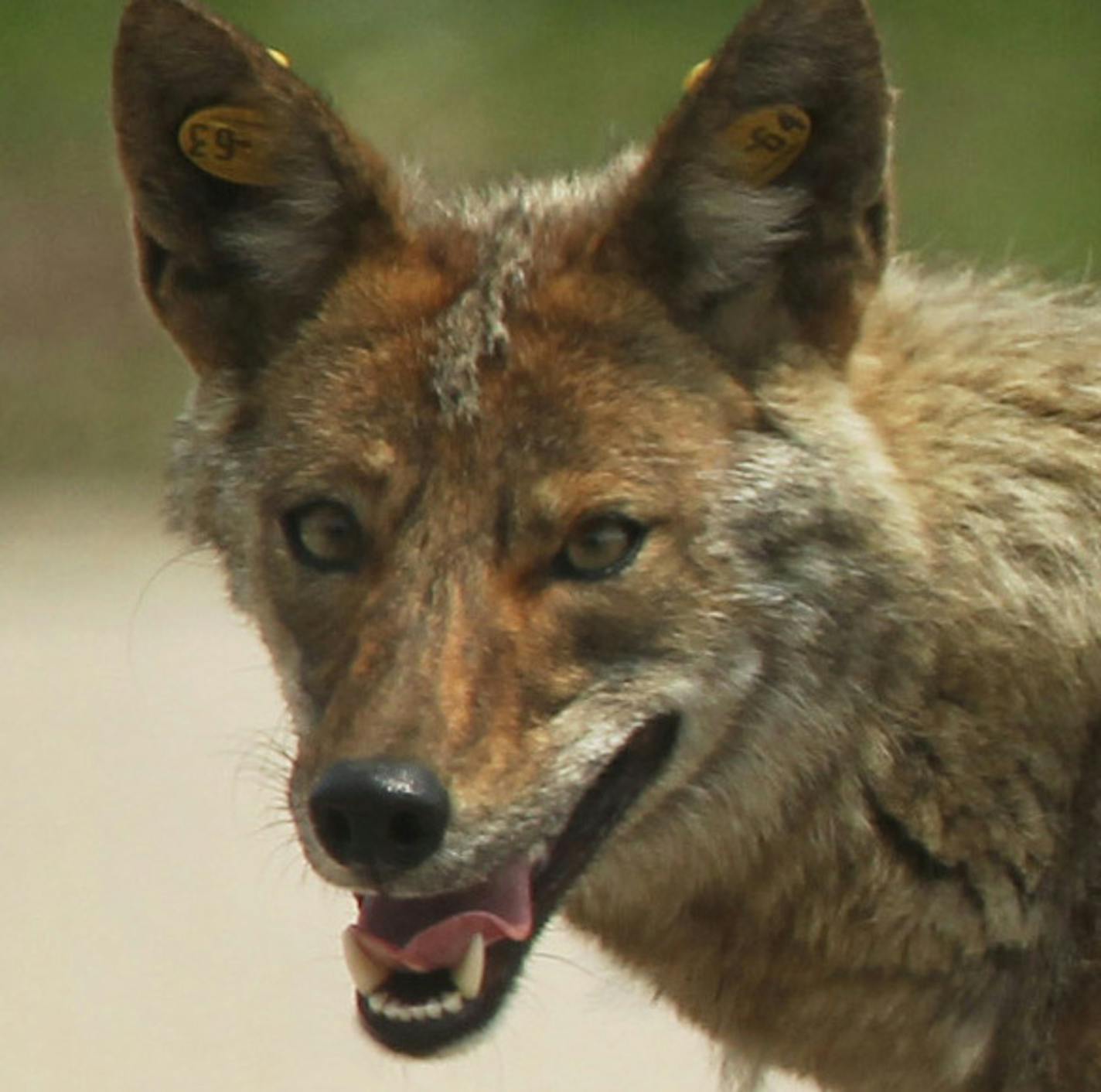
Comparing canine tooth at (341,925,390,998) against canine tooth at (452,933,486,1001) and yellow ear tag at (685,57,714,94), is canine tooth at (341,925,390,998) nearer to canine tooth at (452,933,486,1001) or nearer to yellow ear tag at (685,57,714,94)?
canine tooth at (452,933,486,1001)

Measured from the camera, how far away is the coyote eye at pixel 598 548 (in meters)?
4.36

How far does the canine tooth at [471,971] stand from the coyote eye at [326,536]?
0.59m

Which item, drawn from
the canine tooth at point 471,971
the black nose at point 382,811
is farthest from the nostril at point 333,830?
the canine tooth at point 471,971

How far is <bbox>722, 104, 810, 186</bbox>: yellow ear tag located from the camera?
4441 mm

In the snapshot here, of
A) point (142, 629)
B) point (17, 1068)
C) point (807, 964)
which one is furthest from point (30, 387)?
point (807, 964)

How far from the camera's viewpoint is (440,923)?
4352mm

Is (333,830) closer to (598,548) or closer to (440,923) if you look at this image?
(440,923)

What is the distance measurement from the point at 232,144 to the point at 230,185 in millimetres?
99

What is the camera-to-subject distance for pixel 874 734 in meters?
4.56

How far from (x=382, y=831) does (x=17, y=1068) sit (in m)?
2.97

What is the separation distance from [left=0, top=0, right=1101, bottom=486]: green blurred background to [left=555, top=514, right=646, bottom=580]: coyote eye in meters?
5.58

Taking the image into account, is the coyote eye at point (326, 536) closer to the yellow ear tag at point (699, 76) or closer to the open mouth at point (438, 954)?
the open mouth at point (438, 954)

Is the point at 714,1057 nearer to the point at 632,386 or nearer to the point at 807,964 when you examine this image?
the point at 807,964

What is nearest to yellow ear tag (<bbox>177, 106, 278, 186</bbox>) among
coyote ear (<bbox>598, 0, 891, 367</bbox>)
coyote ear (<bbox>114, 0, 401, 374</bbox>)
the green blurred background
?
coyote ear (<bbox>114, 0, 401, 374</bbox>)
